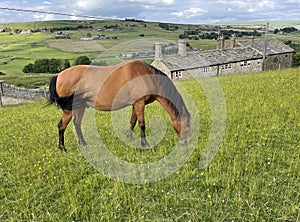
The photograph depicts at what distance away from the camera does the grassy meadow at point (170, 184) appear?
3.14 metres

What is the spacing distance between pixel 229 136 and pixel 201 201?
101 inches

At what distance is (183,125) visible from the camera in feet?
16.8

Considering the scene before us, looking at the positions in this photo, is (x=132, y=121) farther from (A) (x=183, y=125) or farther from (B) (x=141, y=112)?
(A) (x=183, y=125)

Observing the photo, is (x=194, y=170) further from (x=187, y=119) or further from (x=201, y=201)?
(x=187, y=119)

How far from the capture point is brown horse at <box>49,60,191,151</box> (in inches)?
209

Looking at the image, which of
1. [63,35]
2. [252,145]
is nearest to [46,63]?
[63,35]

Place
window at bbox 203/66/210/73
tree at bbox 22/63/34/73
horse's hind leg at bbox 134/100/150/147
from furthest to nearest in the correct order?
tree at bbox 22/63/34/73 < window at bbox 203/66/210/73 < horse's hind leg at bbox 134/100/150/147

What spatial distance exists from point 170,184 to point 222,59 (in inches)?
1327

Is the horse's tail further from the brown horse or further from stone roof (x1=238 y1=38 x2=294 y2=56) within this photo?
stone roof (x1=238 y1=38 x2=294 y2=56)

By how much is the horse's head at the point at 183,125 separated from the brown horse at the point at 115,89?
0.02m

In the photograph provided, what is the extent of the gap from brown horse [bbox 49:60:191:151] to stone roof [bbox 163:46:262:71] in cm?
2506

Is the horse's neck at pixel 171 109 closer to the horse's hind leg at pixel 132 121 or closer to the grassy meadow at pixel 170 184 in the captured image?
the grassy meadow at pixel 170 184

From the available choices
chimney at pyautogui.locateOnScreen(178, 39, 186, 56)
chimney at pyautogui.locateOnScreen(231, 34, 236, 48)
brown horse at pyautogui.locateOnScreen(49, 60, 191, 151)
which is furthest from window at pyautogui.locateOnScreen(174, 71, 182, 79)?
brown horse at pyautogui.locateOnScreen(49, 60, 191, 151)

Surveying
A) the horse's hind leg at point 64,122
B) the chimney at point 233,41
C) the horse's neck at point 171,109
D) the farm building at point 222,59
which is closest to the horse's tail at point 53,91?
the horse's hind leg at point 64,122
